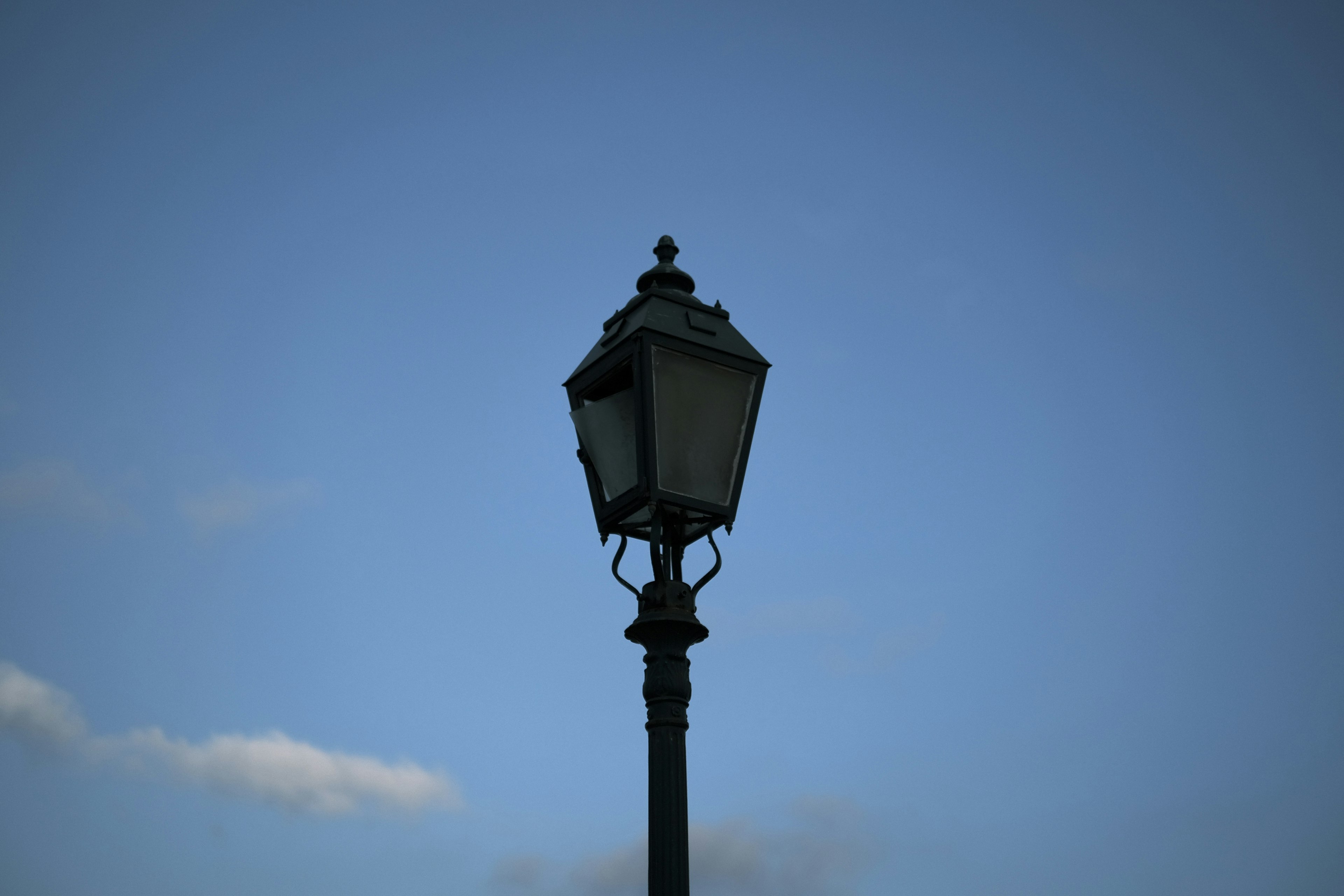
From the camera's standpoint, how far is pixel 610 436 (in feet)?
18.8

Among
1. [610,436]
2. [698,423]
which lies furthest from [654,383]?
[610,436]

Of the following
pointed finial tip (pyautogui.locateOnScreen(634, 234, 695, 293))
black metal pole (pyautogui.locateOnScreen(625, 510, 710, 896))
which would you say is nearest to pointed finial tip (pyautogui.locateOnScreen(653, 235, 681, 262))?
pointed finial tip (pyautogui.locateOnScreen(634, 234, 695, 293))

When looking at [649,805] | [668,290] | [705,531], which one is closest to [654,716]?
[649,805]

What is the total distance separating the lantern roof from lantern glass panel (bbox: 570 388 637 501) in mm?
209

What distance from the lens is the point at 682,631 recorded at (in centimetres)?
530

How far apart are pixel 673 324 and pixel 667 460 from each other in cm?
69

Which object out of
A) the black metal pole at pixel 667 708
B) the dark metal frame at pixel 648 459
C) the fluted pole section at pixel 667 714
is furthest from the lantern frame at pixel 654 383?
the fluted pole section at pixel 667 714

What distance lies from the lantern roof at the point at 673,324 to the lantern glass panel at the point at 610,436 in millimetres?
209

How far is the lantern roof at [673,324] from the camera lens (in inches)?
221

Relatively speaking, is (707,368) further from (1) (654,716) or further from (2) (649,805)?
(2) (649,805)

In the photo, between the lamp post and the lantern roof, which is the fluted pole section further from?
the lantern roof

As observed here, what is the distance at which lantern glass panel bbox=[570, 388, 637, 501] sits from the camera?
18.4 feet

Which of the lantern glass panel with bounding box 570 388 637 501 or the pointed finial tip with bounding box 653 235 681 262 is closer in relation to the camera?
the lantern glass panel with bounding box 570 388 637 501

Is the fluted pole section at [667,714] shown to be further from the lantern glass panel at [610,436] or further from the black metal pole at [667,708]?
the lantern glass panel at [610,436]
